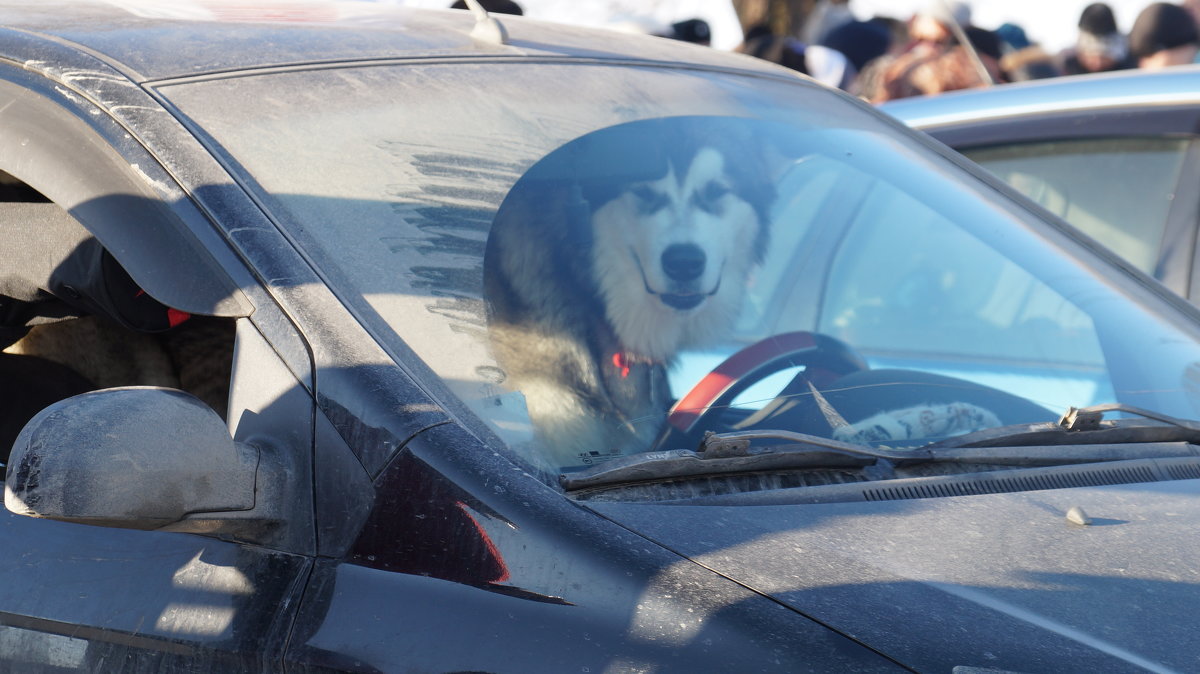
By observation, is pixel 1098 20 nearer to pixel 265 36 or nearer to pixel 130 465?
pixel 265 36

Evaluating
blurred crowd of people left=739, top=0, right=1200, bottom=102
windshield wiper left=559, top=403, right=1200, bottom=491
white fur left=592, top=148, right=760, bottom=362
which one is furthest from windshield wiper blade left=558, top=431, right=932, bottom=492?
blurred crowd of people left=739, top=0, right=1200, bottom=102

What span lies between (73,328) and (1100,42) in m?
6.14

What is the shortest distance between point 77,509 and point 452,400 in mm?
404

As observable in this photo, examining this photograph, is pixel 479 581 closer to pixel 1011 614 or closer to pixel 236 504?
pixel 236 504

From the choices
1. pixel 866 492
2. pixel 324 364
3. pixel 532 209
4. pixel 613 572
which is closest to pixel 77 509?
pixel 324 364

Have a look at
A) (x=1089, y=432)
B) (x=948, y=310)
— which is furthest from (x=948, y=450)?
(x=948, y=310)

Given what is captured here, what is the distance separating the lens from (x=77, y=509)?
1174mm

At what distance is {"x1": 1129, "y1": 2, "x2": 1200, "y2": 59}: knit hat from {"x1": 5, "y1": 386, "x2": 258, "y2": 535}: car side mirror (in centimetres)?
602

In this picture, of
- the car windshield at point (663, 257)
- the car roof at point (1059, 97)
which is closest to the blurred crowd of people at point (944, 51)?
the car roof at point (1059, 97)

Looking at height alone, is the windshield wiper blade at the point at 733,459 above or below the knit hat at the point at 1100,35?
below

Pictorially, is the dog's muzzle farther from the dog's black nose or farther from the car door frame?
the car door frame

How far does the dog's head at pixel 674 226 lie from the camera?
5.74ft

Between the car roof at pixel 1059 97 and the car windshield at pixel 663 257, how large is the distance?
131 centimetres

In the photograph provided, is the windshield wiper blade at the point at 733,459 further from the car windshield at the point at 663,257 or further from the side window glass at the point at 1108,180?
the side window glass at the point at 1108,180
